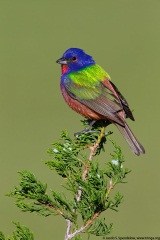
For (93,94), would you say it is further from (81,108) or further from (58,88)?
(58,88)

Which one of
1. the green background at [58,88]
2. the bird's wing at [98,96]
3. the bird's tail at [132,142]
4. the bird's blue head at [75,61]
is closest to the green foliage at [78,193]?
the bird's tail at [132,142]

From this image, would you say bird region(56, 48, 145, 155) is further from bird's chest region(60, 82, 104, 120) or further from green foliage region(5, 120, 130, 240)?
green foliage region(5, 120, 130, 240)

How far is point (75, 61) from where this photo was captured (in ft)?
21.8

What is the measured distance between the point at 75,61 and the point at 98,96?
727 mm

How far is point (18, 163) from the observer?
1184 cm

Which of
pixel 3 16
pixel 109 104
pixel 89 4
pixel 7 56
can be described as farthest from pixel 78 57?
pixel 89 4

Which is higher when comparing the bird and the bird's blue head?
the bird's blue head

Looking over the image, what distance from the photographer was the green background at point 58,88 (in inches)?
407

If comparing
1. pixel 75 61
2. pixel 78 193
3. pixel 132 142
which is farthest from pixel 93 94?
pixel 78 193

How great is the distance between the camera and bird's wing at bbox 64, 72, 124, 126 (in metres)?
5.75

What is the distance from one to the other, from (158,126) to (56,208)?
11.1 meters

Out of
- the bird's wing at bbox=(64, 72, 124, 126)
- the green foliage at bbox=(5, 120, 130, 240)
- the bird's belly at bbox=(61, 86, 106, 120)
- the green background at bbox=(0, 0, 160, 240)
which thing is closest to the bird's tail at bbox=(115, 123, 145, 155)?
the bird's wing at bbox=(64, 72, 124, 126)

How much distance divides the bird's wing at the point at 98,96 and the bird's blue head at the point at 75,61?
219 mm

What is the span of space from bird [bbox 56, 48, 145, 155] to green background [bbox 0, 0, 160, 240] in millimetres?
3387
